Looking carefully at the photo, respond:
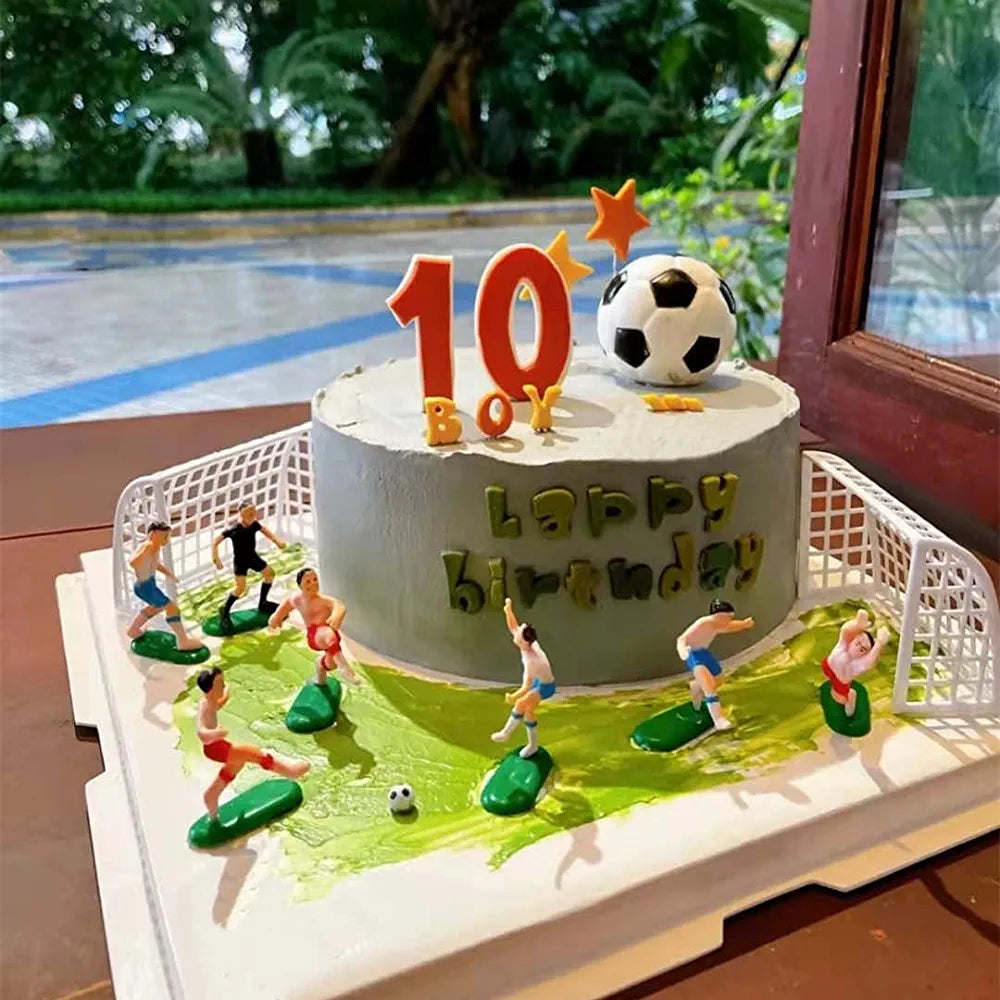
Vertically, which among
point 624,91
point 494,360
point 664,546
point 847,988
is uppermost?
point 624,91

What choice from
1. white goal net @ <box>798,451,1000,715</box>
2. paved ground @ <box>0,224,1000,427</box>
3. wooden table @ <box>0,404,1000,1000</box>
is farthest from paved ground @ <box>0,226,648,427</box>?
white goal net @ <box>798,451,1000,715</box>

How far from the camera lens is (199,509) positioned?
1373mm

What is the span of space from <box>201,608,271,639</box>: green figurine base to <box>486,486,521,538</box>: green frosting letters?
344 millimetres

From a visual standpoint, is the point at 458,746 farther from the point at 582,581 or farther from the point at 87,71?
the point at 87,71

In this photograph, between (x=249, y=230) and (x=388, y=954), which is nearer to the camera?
(x=388, y=954)

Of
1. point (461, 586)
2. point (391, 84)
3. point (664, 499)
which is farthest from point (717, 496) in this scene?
point (391, 84)

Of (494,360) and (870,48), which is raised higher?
(870,48)

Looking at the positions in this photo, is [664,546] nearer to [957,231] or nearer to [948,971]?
[948,971]

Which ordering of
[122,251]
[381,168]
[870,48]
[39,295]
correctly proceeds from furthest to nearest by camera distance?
[381,168], [122,251], [39,295], [870,48]

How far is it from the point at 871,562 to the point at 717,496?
39cm

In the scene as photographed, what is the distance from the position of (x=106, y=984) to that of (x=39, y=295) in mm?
2723

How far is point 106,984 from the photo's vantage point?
0.82 m

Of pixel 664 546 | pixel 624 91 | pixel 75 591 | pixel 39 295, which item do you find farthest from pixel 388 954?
pixel 624 91

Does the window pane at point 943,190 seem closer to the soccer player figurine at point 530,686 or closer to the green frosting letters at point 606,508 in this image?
the green frosting letters at point 606,508
